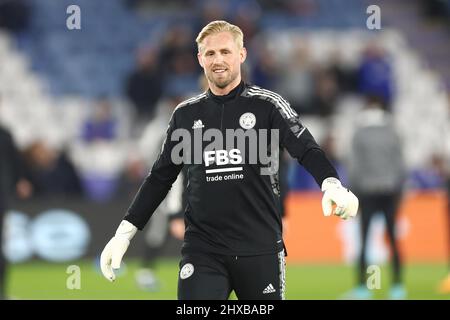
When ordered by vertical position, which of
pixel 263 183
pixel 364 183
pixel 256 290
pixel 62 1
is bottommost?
Result: pixel 256 290

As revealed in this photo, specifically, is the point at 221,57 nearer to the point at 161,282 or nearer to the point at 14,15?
the point at 161,282

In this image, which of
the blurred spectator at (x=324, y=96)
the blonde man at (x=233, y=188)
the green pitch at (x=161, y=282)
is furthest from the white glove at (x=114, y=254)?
the blurred spectator at (x=324, y=96)

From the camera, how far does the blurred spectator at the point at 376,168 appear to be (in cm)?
1284

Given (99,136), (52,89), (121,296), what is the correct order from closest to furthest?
(121,296)
(99,136)
(52,89)

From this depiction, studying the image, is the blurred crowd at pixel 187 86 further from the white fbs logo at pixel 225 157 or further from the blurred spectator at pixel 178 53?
the white fbs logo at pixel 225 157

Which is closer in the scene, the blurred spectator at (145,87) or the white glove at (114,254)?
the white glove at (114,254)

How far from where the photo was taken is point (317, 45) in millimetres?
21594

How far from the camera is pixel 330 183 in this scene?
610 centimetres

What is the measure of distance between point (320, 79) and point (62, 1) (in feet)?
19.5

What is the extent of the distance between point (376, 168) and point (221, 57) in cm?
687

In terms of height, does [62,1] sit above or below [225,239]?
above

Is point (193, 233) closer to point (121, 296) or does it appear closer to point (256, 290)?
point (256, 290)

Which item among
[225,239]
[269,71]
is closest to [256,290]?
[225,239]

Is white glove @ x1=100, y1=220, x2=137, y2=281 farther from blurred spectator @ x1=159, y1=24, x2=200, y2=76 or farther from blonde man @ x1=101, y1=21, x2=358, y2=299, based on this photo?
blurred spectator @ x1=159, y1=24, x2=200, y2=76
